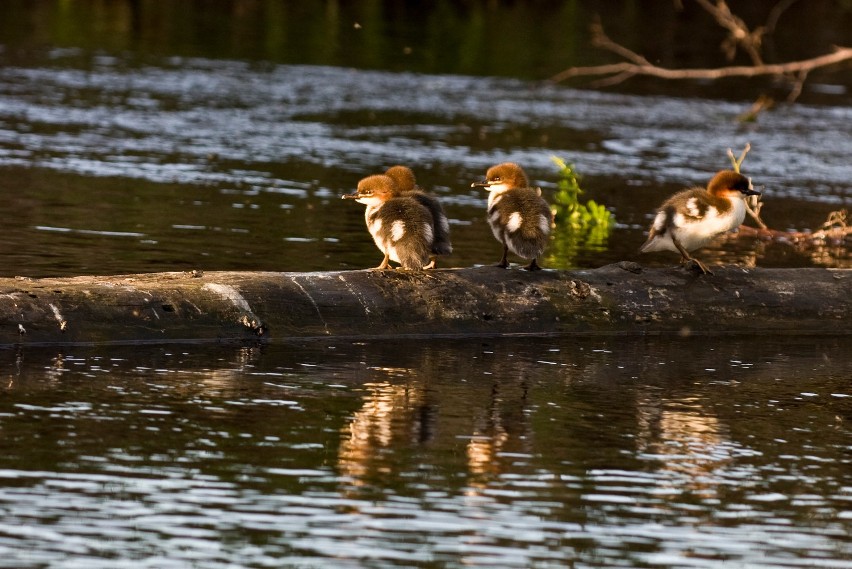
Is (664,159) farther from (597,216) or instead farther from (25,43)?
(25,43)

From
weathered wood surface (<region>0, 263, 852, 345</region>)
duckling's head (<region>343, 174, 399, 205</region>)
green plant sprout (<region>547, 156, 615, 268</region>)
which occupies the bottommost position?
weathered wood surface (<region>0, 263, 852, 345</region>)

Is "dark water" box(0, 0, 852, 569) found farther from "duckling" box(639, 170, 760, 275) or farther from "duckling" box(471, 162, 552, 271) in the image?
"duckling" box(639, 170, 760, 275)

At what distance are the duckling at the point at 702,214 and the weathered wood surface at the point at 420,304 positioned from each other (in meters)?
0.26

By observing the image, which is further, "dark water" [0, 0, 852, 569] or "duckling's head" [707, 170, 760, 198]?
"duckling's head" [707, 170, 760, 198]

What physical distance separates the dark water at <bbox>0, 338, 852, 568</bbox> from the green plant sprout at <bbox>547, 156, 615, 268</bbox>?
17.2ft

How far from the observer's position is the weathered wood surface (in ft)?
36.9

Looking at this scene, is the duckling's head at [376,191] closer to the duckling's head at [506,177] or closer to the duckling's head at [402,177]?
the duckling's head at [402,177]

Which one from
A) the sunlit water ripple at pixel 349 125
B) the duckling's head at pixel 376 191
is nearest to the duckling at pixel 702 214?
the duckling's head at pixel 376 191

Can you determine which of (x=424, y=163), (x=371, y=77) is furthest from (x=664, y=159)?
(x=371, y=77)

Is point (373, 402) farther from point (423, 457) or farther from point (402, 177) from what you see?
point (402, 177)

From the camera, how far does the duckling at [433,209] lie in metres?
12.6

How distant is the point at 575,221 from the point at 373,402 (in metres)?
8.68

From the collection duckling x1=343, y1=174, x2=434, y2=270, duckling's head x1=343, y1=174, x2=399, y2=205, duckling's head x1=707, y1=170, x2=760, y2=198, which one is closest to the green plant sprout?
duckling's head x1=707, y1=170, x2=760, y2=198

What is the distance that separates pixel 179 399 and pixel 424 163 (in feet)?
43.5
